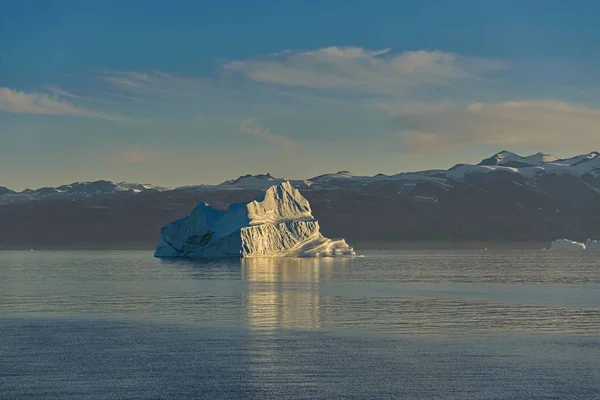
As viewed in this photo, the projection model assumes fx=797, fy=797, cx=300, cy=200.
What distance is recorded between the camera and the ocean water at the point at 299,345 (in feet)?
65.2

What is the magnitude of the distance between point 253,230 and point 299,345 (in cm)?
7005

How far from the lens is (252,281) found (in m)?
62.8

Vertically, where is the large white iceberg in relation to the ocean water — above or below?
above

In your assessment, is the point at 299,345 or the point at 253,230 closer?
the point at 299,345

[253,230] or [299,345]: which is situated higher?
[253,230]

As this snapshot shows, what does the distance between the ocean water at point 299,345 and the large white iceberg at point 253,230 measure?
4671cm

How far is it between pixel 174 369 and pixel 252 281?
1598 inches

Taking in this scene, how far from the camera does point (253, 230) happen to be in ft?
316

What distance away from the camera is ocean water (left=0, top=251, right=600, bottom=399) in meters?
19.9

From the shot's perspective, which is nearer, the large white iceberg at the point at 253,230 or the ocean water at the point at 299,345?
the ocean water at the point at 299,345

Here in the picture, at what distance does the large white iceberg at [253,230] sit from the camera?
316 feet

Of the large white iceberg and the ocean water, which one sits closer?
the ocean water

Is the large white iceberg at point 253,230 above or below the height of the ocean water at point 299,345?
above

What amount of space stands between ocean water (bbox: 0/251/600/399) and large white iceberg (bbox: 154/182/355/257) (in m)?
46.7
